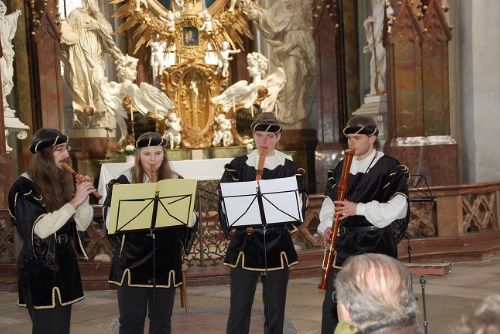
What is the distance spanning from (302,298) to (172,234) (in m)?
3.54

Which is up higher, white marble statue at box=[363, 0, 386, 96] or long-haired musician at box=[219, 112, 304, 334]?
white marble statue at box=[363, 0, 386, 96]

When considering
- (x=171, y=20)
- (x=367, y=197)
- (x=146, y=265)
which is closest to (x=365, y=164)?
(x=367, y=197)

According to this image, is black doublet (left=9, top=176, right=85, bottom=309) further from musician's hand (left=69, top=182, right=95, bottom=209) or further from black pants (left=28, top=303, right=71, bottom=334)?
musician's hand (left=69, top=182, right=95, bottom=209)

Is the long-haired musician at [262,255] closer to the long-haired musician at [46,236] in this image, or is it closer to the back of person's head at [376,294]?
the long-haired musician at [46,236]

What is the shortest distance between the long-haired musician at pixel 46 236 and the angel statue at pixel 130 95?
10.5 m

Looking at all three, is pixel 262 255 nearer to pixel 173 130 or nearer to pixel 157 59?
pixel 173 130

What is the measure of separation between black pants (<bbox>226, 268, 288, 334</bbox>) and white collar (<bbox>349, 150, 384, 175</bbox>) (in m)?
0.91

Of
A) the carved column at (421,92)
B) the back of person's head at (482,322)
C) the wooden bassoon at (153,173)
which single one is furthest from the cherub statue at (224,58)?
the back of person's head at (482,322)

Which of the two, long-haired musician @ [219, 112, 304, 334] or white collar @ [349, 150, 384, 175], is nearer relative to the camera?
white collar @ [349, 150, 384, 175]

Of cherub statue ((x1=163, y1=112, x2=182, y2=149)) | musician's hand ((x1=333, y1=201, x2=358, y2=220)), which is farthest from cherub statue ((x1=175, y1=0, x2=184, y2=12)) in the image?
musician's hand ((x1=333, y1=201, x2=358, y2=220))

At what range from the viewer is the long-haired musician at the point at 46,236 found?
4977mm

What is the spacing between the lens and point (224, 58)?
16000mm

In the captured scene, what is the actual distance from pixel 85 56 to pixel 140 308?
1097 centimetres

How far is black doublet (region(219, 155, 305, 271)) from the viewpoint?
19.0 feet
